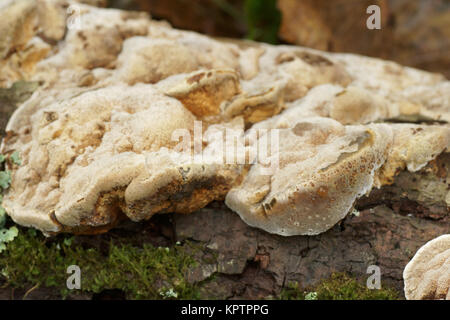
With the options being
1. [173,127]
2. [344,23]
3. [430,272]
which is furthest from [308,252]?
[344,23]

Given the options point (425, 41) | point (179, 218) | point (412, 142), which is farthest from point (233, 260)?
point (425, 41)

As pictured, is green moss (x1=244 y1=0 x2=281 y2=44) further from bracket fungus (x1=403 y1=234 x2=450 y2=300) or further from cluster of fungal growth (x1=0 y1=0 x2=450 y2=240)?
bracket fungus (x1=403 y1=234 x2=450 y2=300)

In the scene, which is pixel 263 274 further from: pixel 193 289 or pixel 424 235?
pixel 424 235

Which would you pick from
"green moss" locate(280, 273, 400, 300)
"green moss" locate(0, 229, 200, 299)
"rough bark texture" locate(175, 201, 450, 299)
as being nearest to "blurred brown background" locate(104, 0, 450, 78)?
"rough bark texture" locate(175, 201, 450, 299)

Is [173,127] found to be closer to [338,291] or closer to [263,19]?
[338,291]

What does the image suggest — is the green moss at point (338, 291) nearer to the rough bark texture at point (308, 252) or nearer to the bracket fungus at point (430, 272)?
the rough bark texture at point (308, 252)
